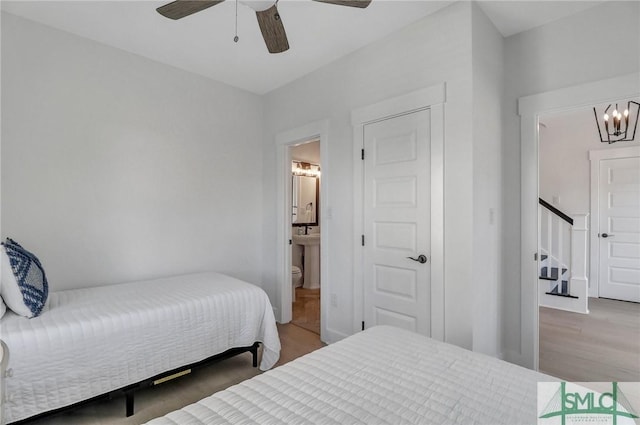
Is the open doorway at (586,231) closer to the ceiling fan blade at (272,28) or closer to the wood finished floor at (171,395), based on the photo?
the wood finished floor at (171,395)

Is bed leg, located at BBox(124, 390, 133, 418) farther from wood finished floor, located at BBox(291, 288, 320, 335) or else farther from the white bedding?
wood finished floor, located at BBox(291, 288, 320, 335)

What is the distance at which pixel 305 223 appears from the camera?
5363mm

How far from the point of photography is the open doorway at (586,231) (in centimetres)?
385

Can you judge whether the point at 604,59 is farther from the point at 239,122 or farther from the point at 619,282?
the point at 619,282

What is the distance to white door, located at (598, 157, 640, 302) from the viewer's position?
433 cm

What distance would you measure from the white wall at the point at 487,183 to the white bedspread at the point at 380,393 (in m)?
0.99

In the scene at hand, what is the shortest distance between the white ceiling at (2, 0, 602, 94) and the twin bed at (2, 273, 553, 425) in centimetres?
210

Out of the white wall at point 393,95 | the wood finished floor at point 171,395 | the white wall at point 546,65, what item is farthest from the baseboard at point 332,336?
the white wall at point 546,65

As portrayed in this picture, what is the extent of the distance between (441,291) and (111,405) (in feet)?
7.86

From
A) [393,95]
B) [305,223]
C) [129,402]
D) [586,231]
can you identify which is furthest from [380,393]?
[586,231]

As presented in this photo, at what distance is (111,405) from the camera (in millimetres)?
2109

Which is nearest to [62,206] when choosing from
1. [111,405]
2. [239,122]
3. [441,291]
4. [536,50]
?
[111,405]

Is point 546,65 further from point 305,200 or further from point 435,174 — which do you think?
point 305,200

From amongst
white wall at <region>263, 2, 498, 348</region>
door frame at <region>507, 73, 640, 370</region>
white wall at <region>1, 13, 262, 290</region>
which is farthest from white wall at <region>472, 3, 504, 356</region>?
white wall at <region>1, 13, 262, 290</region>
